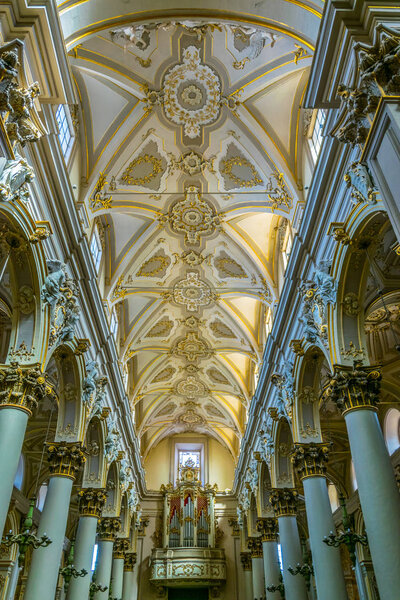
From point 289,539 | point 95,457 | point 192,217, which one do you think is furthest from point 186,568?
point 192,217

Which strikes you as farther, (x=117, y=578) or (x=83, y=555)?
(x=117, y=578)

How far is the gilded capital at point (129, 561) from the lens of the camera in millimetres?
24844

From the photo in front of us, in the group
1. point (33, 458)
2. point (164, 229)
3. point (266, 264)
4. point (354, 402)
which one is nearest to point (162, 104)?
point (164, 229)

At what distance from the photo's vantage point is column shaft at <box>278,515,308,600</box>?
13648 mm

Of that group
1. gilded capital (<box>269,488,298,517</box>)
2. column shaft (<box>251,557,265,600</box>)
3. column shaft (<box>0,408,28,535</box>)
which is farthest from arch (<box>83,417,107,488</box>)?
column shaft (<box>251,557,265,600</box>)

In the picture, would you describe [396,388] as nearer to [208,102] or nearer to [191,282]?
[191,282]

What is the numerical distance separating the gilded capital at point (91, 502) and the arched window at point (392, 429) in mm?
10308

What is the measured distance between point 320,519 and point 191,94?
11.1m

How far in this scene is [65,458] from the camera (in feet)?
39.0

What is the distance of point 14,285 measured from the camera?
388 inches

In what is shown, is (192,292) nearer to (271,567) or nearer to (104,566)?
(104,566)

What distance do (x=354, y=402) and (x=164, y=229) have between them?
31.9 feet

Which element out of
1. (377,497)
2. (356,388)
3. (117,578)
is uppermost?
(117,578)

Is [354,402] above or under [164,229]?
under
